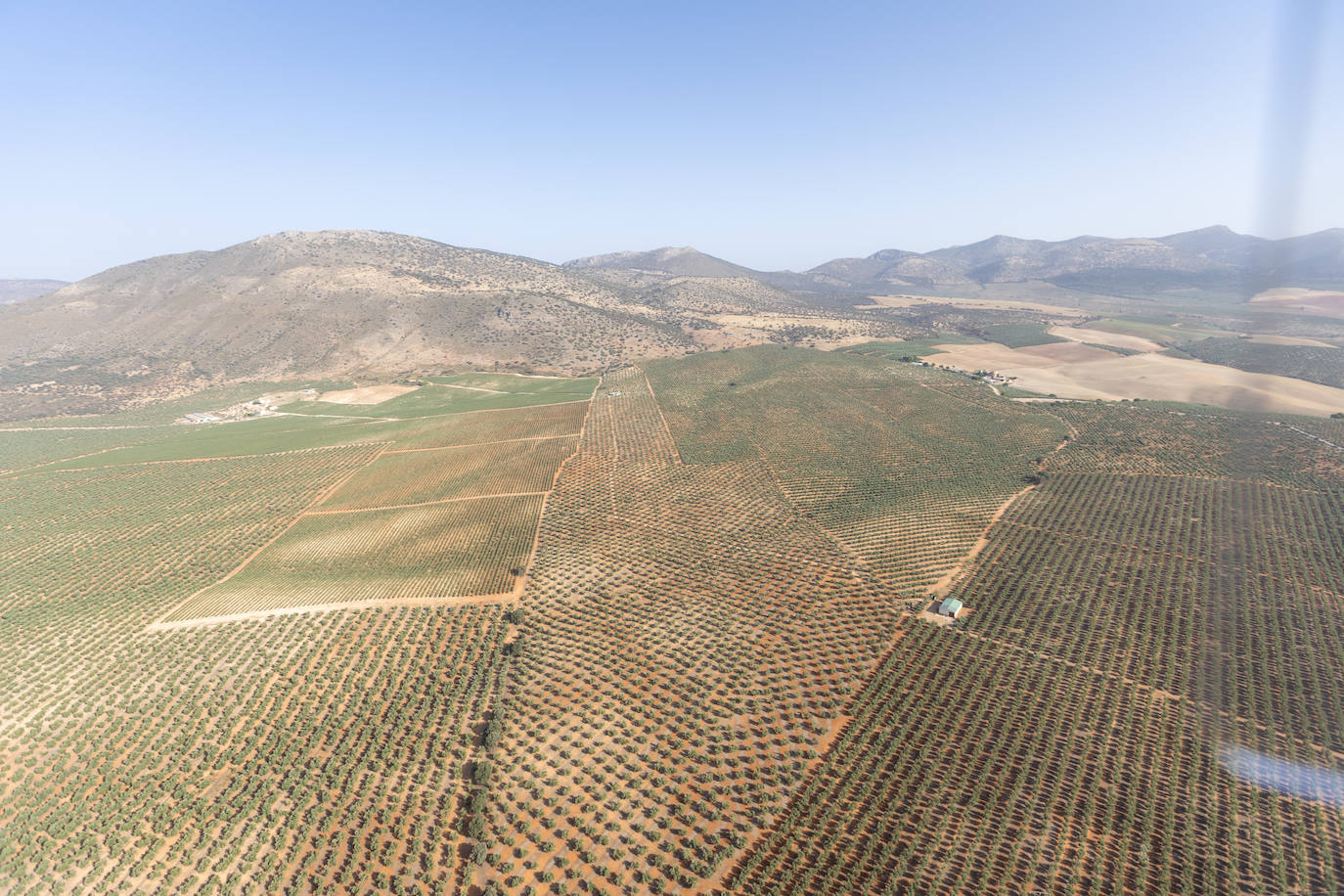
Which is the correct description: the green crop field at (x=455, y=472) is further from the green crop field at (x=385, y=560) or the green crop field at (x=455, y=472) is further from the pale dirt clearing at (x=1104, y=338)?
the pale dirt clearing at (x=1104, y=338)

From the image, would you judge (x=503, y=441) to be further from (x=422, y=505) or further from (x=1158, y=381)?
(x=1158, y=381)

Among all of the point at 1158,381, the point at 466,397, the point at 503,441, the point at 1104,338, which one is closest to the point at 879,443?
the point at 503,441

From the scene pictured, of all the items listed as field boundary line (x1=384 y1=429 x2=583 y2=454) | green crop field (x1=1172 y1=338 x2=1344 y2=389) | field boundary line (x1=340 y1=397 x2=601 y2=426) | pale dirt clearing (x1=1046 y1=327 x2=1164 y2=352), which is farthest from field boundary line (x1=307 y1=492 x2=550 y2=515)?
pale dirt clearing (x1=1046 y1=327 x2=1164 y2=352)

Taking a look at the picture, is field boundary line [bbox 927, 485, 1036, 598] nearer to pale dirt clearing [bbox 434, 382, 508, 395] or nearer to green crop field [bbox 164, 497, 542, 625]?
green crop field [bbox 164, 497, 542, 625]

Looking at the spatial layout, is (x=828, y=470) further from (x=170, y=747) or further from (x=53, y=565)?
(x=53, y=565)

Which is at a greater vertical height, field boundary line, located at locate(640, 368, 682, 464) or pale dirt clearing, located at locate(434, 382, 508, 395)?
pale dirt clearing, located at locate(434, 382, 508, 395)

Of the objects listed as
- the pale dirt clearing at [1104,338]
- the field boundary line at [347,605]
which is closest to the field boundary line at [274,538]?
the field boundary line at [347,605]

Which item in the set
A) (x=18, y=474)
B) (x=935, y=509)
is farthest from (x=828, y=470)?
(x=18, y=474)
